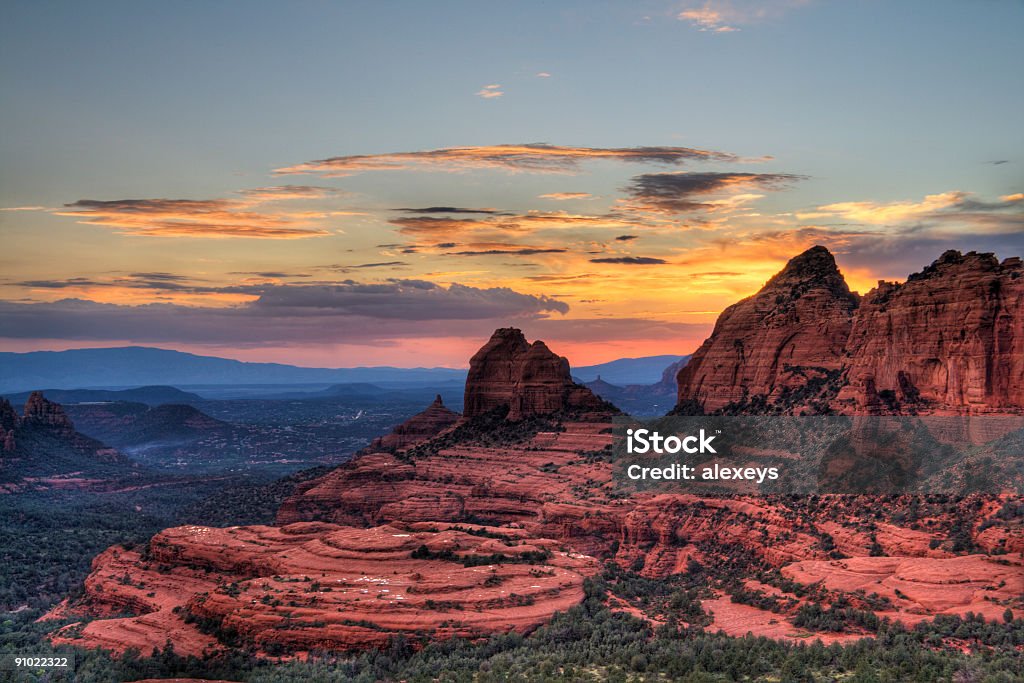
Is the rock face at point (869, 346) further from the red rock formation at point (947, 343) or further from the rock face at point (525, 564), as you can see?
the rock face at point (525, 564)

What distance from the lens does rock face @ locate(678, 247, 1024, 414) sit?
55.3 m

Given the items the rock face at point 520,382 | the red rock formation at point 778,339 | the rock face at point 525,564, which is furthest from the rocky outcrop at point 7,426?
the red rock formation at point 778,339

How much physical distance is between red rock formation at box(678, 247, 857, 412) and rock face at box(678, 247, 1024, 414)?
92 mm

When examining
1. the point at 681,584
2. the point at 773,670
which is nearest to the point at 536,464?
the point at 681,584

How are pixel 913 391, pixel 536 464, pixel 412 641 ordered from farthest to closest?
pixel 536 464
pixel 913 391
pixel 412 641

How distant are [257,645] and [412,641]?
295 inches

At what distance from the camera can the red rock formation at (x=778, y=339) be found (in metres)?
74.6

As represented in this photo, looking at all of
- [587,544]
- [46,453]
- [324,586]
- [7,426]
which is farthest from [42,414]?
[324,586]

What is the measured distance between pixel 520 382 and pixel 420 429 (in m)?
19.2

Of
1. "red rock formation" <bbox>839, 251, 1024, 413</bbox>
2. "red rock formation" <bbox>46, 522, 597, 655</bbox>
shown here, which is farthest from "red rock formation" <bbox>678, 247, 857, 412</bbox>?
"red rock formation" <bbox>46, 522, 597, 655</bbox>

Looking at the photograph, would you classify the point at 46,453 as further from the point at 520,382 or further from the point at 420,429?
the point at 520,382

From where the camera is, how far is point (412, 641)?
43531 millimetres

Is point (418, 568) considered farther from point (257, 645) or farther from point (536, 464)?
point (536, 464)

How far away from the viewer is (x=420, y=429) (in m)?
116
